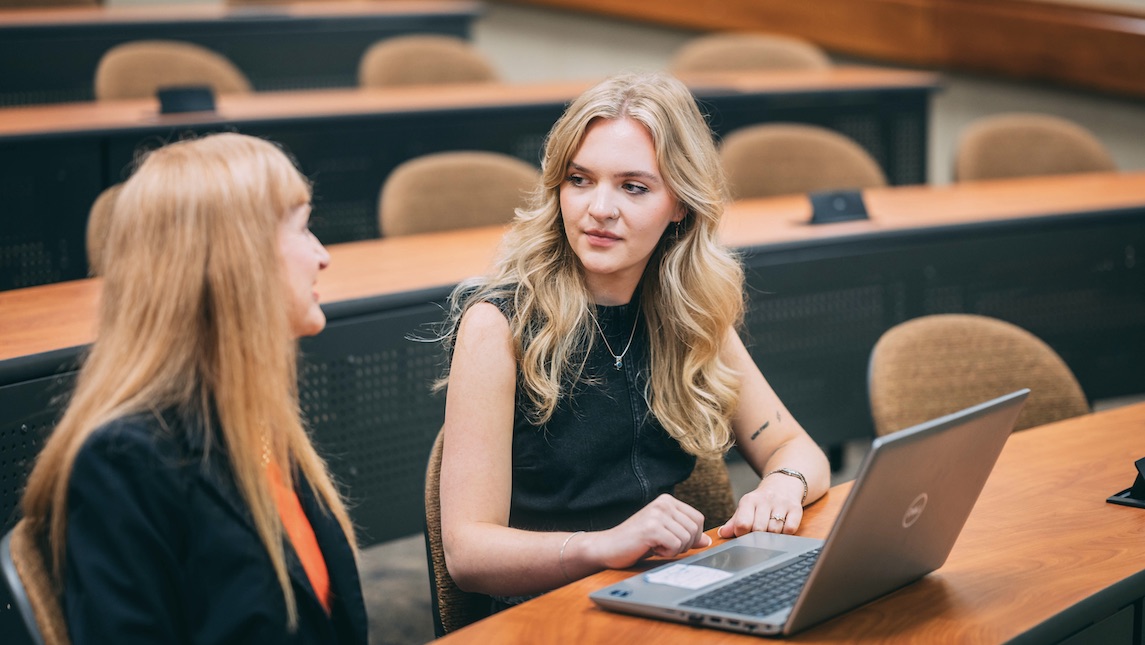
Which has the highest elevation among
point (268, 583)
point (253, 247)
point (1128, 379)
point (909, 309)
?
point (253, 247)

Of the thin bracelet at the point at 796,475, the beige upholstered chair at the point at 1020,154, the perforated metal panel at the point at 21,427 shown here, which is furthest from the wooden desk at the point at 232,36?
the thin bracelet at the point at 796,475

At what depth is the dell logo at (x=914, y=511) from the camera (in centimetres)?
128

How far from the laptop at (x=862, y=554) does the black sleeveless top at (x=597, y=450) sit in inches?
11.7

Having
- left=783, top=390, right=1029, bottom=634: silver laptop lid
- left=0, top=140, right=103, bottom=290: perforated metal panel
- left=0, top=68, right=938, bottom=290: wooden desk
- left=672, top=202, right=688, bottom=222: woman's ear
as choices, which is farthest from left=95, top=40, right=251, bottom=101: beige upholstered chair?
left=783, top=390, right=1029, bottom=634: silver laptop lid

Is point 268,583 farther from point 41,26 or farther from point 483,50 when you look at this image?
point 483,50

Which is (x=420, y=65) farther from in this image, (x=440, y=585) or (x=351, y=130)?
(x=440, y=585)

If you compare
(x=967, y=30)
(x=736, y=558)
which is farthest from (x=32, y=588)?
(x=967, y=30)

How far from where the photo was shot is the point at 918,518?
1.31m

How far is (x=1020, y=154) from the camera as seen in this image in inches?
168

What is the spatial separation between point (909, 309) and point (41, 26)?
362cm

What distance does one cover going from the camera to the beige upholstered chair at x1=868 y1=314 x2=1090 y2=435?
2.25 m

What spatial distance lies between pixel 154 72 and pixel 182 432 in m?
3.83

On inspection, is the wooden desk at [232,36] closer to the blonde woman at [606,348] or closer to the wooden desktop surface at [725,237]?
the wooden desktop surface at [725,237]

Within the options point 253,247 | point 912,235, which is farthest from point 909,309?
point 253,247
